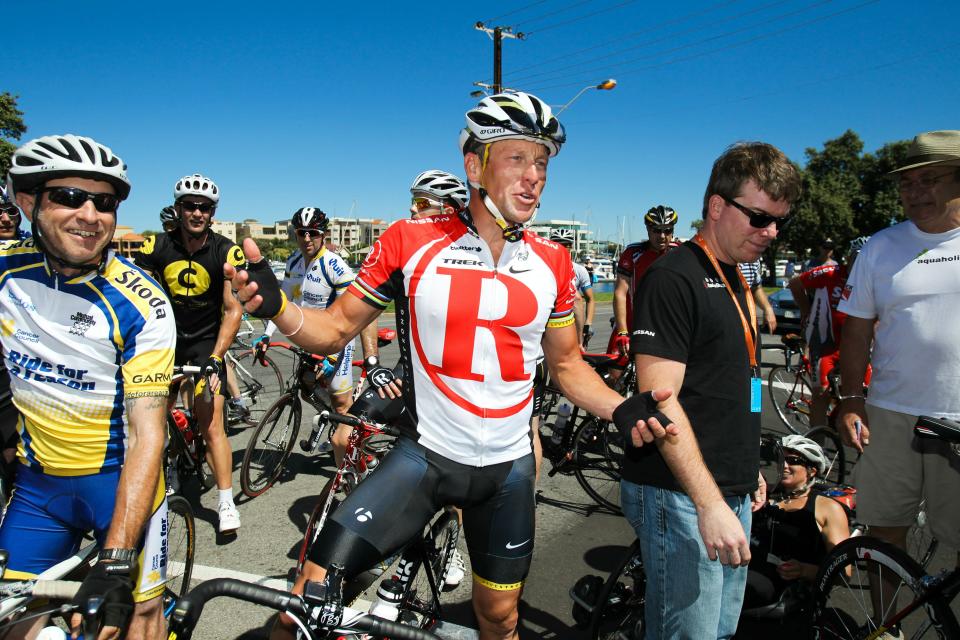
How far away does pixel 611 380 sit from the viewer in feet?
21.6

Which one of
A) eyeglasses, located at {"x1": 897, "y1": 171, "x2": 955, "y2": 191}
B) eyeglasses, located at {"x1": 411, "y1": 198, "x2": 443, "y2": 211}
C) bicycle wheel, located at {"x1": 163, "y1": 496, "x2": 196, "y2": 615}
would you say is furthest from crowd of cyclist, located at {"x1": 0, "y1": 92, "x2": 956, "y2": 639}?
eyeglasses, located at {"x1": 411, "y1": 198, "x2": 443, "y2": 211}

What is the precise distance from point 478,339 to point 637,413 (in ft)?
2.29

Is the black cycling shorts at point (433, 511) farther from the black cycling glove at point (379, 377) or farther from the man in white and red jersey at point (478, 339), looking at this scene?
the black cycling glove at point (379, 377)

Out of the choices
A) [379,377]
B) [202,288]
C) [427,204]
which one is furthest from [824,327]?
[202,288]

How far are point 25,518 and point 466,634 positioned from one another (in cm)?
175

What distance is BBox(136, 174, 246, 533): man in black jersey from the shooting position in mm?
4840

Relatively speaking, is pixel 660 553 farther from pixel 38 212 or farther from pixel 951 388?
pixel 38 212

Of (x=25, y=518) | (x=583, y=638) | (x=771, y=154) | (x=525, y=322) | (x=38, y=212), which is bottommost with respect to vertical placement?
(x=583, y=638)

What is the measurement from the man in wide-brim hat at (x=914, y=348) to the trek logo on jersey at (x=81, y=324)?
12.4ft

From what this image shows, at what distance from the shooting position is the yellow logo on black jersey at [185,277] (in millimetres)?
4969

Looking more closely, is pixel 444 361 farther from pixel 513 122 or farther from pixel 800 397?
pixel 800 397

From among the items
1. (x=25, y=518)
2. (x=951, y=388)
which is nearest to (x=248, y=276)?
(x=25, y=518)

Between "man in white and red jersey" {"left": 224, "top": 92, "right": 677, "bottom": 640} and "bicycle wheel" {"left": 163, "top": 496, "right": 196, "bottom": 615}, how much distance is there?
1572 mm

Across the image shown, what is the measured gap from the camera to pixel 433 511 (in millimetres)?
2473
